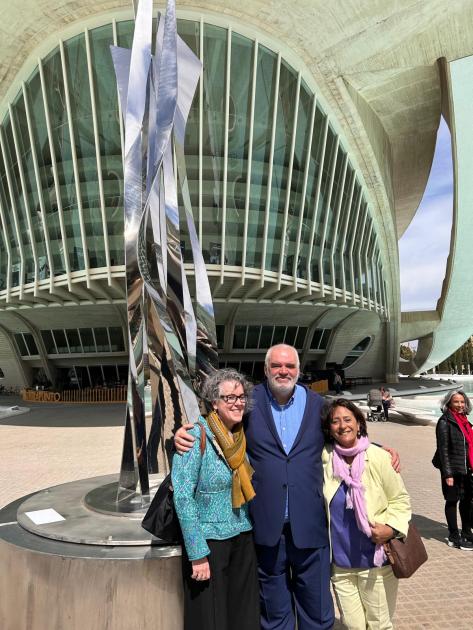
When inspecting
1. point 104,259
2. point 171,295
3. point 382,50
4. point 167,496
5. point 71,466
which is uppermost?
point 382,50

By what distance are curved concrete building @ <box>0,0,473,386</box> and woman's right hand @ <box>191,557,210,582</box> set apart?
22995 mm

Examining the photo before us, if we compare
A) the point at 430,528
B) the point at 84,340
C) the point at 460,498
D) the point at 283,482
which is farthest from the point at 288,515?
the point at 84,340

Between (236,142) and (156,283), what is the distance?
23.1m

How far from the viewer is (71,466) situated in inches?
489

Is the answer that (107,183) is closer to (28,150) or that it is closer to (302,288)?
(28,150)

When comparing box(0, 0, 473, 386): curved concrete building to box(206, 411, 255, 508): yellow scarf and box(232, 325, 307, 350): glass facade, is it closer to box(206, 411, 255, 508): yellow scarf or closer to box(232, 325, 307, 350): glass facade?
box(232, 325, 307, 350): glass facade

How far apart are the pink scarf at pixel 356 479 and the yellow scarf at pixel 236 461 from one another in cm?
63

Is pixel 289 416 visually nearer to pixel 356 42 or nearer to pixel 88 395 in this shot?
pixel 356 42

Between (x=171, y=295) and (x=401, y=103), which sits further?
(x=401, y=103)

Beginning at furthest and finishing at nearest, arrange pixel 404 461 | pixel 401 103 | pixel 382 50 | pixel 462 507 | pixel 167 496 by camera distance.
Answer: pixel 401 103 → pixel 382 50 → pixel 404 461 → pixel 462 507 → pixel 167 496

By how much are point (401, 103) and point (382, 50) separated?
836 centimetres

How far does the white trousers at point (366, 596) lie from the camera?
10.7 ft

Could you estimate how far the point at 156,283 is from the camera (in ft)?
17.6

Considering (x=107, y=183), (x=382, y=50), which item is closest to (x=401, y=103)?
(x=382, y=50)
